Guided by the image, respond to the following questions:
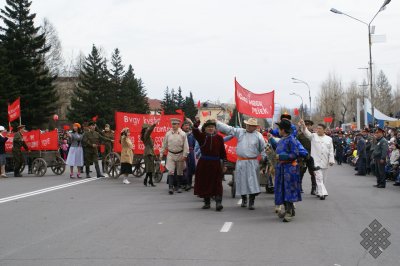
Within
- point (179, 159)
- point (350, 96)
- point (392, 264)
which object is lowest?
point (392, 264)

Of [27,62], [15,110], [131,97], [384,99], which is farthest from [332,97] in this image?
[15,110]

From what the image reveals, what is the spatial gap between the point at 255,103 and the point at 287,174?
4.86m

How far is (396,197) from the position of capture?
1320cm

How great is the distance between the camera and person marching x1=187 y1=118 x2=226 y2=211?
10.9 m

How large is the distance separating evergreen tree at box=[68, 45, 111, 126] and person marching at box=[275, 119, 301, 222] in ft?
180

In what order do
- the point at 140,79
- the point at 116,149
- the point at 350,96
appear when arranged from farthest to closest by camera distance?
the point at 140,79 → the point at 350,96 → the point at 116,149

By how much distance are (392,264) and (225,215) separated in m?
4.30

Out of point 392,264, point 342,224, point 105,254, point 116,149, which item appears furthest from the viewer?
point 116,149

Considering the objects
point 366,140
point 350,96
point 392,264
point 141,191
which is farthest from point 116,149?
point 350,96

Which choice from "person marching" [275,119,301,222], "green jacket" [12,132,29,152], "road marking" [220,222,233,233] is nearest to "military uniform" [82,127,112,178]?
"green jacket" [12,132,29,152]

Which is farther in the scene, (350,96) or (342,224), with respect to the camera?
(350,96)

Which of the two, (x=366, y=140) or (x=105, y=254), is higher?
(x=366, y=140)

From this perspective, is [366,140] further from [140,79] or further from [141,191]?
[140,79]

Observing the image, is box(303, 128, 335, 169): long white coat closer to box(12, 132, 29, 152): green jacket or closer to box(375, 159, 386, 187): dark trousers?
box(375, 159, 386, 187): dark trousers
